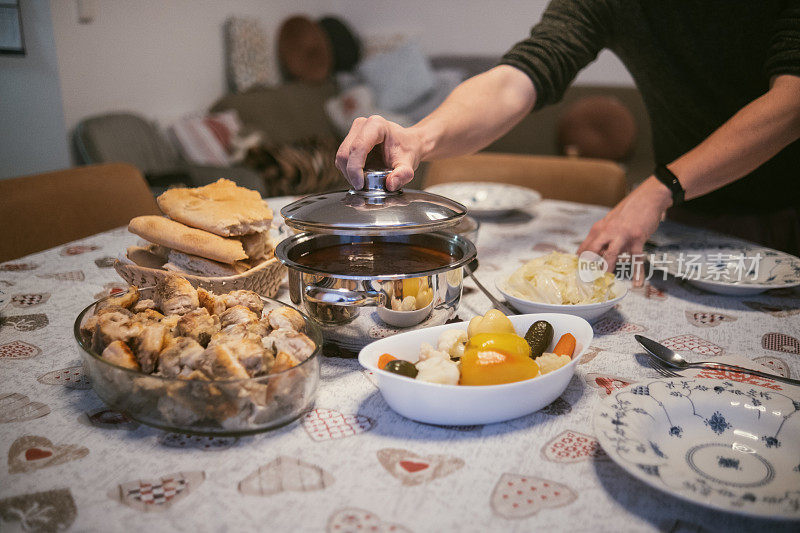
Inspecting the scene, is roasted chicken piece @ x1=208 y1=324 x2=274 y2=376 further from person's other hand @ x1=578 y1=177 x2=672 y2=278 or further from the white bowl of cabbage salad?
person's other hand @ x1=578 y1=177 x2=672 y2=278

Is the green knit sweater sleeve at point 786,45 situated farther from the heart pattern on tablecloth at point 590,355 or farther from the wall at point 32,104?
the wall at point 32,104

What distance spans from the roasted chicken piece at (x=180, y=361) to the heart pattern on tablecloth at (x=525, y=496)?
0.32 m

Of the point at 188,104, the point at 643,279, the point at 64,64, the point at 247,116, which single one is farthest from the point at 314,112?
the point at 643,279

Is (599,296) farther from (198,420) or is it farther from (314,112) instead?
(314,112)

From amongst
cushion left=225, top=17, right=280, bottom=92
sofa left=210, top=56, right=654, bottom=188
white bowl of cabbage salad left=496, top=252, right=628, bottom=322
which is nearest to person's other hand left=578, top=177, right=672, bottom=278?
white bowl of cabbage salad left=496, top=252, right=628, bottom=322

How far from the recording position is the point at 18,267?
1.12 m

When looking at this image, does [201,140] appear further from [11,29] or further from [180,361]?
[180,361]

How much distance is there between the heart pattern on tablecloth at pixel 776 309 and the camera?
969 millimetres

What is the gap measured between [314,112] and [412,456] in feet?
13.1

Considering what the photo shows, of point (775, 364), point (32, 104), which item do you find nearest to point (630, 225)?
point (775, 364)

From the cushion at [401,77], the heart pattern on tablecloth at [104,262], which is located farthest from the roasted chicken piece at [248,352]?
the cushion at [401,77]

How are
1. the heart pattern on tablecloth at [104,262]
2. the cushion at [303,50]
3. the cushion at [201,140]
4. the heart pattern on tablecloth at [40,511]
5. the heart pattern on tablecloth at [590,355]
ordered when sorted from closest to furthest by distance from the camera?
1. the heart pattern on tablecloth at [40,511]
2. the heart pattern on tablecloth at [590,355]
3. the heart pattern on tablecloth at [104,262]
4. the cushion at [201,140]
5. the cushion at [303,50]

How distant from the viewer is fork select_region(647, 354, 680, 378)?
0.77m

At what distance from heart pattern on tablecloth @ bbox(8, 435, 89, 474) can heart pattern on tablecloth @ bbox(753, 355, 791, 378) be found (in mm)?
847
